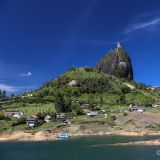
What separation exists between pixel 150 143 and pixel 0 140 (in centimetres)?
7958

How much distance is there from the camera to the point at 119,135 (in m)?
194

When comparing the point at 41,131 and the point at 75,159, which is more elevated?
the point at 41,131

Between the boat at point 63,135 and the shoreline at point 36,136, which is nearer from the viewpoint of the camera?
the boat at point 63,135

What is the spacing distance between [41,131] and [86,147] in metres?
61.2

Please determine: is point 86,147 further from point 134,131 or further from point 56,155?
point 134,131

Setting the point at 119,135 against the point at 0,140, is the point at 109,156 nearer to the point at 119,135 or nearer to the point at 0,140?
the point at 119,135

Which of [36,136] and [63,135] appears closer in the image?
[63,135]

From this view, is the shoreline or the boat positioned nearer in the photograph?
the boat

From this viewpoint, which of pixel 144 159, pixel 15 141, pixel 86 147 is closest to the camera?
pixel 144 159

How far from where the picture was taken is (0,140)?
195 m

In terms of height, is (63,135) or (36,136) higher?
(63,135)

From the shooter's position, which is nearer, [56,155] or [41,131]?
[56,155]

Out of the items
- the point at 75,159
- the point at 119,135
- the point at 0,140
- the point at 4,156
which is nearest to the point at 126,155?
the point at 75,159

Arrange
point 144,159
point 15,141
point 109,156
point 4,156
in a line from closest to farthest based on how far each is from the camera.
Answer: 1. point 144,159
2. point 109,156
3. point 4,156
4. point 15,141
